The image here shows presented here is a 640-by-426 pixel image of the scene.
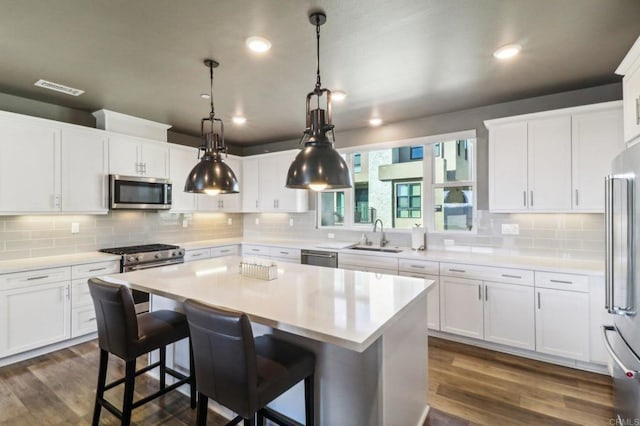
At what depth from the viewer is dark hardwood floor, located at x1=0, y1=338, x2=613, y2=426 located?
215cm

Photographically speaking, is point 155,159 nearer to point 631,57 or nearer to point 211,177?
point 211,177

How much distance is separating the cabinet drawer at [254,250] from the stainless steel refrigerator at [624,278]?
3895 millimetres

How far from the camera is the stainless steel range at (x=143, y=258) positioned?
359 cm

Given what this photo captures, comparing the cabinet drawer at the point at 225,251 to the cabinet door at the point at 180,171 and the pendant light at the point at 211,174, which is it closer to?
the cabinet door at the point at 180,171

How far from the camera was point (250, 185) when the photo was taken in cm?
539

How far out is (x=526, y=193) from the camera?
3.19 meters

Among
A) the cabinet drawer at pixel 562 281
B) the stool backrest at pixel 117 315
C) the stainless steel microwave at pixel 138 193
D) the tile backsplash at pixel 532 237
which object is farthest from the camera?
the stainless steel microwave at pixel 138 193

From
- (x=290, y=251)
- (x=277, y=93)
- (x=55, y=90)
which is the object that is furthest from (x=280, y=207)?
(x=55, y=90)

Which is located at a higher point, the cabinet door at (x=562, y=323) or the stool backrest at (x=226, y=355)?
the stool backrest at (x=226, y=355)

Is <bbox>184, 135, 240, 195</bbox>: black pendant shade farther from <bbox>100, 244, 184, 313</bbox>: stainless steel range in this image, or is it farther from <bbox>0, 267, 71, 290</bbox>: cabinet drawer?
<bbox>0, 267, 71, 290</bbox>: cabinet drawer

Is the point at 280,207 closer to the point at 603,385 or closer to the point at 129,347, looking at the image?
the point at 129,347

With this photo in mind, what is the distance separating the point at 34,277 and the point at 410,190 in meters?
4.30

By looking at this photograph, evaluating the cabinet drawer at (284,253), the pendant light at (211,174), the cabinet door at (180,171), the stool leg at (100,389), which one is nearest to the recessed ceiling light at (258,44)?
the pendant light at (211,174)

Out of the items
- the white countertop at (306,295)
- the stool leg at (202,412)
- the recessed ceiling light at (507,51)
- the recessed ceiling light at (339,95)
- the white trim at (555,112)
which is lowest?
the stool leg at (202,412)
